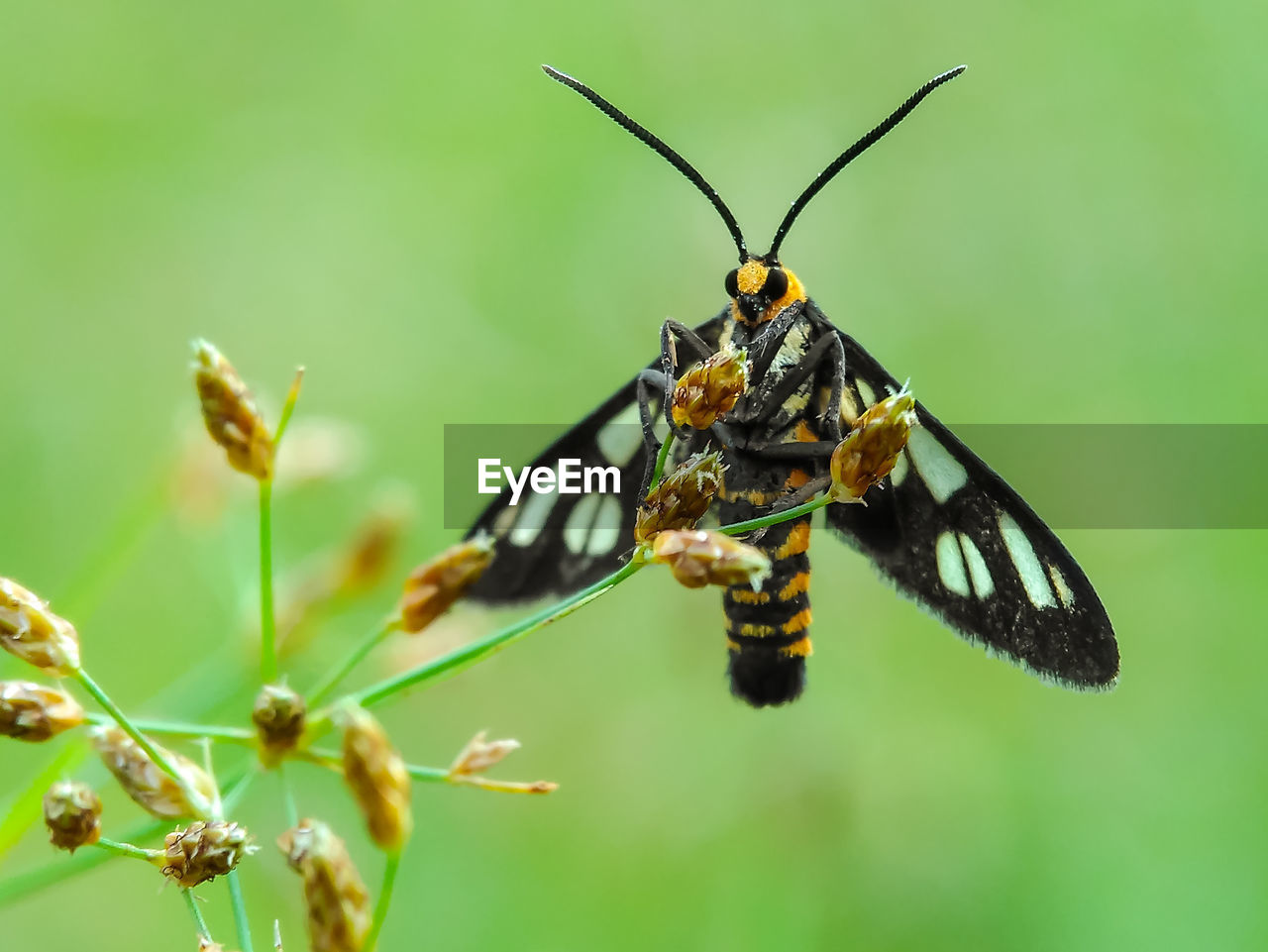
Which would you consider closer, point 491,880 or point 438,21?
point 491,880

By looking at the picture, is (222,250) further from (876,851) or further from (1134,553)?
(1134,553)

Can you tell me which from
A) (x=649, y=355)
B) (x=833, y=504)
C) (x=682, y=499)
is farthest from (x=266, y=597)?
(x=649, y=355)

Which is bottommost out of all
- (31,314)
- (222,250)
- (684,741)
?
(684,741)

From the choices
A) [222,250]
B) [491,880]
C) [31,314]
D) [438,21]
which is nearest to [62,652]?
[491,880]

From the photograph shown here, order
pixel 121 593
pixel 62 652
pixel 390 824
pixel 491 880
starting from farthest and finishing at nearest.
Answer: pixel 121 593
pixel 491 880
pixel 62 652
pixel 390 824

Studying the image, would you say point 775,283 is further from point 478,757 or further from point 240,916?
point 240,916

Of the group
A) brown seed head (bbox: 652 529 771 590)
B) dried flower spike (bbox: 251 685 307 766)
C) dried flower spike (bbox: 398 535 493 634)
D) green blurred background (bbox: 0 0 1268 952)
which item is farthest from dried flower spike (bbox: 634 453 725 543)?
green blurred background (bbox: 0 0 1268 952)
